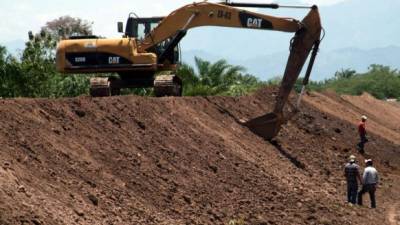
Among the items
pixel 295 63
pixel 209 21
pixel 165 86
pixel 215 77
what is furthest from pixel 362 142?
pixel 215 77

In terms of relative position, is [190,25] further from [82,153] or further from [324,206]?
[82,153]

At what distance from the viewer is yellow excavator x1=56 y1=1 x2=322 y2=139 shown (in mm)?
26188

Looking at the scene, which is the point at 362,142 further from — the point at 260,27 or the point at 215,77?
the point at 215,77

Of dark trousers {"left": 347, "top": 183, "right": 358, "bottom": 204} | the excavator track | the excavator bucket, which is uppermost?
the excavator track

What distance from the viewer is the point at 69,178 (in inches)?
573

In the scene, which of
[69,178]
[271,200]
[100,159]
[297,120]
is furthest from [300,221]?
[297,120]

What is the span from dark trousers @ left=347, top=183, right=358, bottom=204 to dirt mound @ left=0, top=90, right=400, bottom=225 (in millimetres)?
357

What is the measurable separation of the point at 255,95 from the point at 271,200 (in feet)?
46.3

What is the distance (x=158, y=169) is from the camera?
58.5 feet

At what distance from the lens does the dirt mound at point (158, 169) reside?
1376 cm

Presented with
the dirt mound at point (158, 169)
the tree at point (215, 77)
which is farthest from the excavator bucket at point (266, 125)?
the tree at point (215, 77)

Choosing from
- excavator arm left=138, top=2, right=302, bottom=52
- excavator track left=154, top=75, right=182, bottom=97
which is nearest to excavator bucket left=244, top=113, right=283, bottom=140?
excavator track left=154, top=75, right=182, bottom=97

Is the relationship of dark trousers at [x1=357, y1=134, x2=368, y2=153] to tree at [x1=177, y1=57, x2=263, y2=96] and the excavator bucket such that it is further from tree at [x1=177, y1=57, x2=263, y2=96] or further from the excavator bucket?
tree at [x1=177, y1=57, x2=263, y2=96]

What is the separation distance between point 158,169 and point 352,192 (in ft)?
20.9
